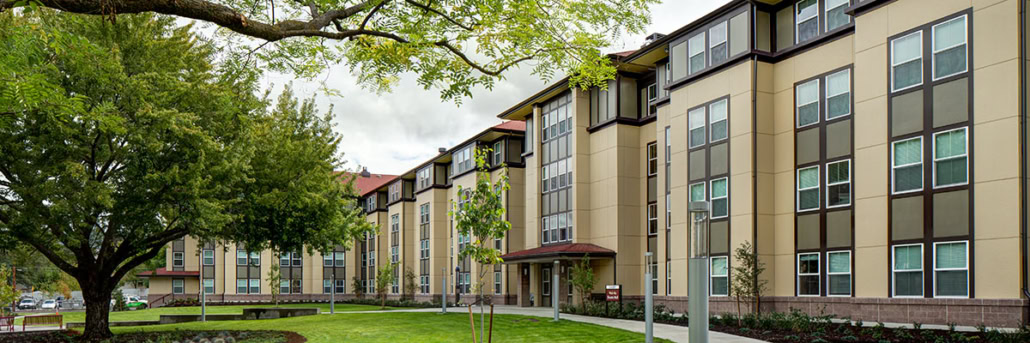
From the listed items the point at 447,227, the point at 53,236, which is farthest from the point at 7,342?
the point at 447,227

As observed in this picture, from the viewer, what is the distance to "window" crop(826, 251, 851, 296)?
23.9 metres

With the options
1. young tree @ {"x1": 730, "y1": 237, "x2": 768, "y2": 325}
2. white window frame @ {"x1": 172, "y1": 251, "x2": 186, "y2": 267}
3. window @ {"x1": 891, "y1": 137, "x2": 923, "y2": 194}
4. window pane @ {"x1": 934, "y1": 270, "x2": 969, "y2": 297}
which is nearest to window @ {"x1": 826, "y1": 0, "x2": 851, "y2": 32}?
window @ {"x1": 891, "y1": 137, "x2": 923, "y2": 194}

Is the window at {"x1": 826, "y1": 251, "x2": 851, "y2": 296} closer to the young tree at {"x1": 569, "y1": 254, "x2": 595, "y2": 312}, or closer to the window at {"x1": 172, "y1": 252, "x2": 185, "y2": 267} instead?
the young tree at {"x1": 569, "y1": 254, "x2": 595, "y2": 312}

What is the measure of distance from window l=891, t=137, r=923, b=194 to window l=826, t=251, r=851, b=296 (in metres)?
3.14

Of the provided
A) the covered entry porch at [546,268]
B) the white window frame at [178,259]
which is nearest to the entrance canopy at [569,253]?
the covered entry porch at [546,268]

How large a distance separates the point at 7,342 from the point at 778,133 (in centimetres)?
2531

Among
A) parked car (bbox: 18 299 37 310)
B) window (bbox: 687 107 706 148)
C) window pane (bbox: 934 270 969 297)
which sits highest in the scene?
window (bbox: 687 107 706 148)

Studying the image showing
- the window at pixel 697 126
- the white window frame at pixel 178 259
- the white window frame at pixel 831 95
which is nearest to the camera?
the white window frame at pixel 831 95

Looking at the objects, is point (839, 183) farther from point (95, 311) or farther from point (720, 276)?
point (95, 311)

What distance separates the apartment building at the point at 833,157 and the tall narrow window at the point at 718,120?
0.07 m

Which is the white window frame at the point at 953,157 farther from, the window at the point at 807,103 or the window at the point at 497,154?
the window at the point at 497,154

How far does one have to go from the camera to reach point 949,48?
2041cm

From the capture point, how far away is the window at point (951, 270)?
1988 cm

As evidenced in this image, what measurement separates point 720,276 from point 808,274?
3.48 m
